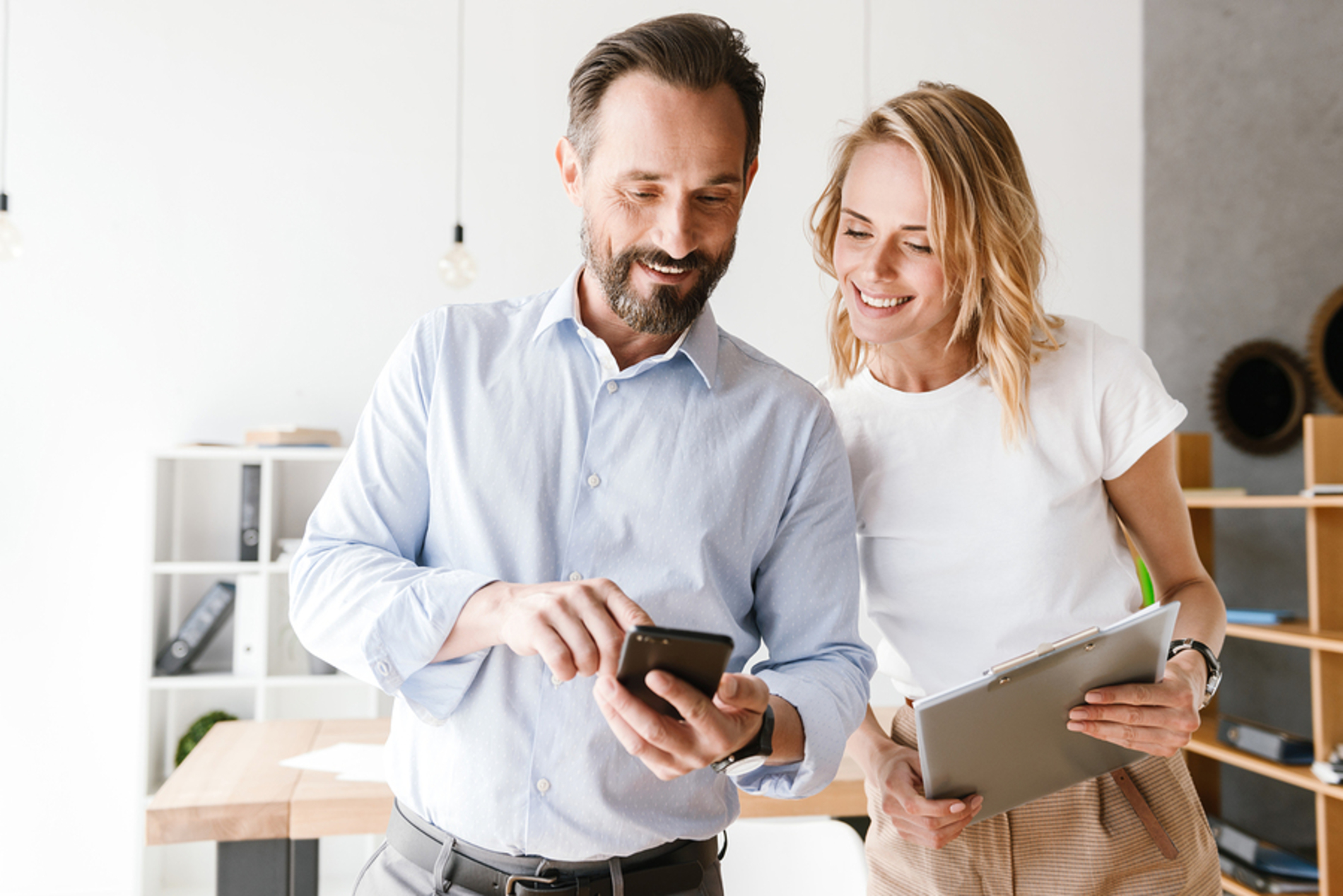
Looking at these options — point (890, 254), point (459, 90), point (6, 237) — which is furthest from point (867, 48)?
point (890, 254)

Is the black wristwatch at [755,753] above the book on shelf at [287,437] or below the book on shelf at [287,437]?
below

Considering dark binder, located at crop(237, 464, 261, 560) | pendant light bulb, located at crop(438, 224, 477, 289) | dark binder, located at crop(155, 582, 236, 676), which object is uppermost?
pendant light bulb, located at crop(438, 224, 477, 289)

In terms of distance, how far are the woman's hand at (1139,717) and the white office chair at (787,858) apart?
0.55 m

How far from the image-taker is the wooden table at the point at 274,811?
1786mm

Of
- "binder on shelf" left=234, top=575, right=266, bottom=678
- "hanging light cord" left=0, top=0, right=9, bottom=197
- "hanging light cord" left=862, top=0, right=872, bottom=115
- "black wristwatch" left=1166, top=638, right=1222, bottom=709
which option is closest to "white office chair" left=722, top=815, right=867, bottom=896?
"black wristwatch" left=1166, top=638, right=1222, bottom=709

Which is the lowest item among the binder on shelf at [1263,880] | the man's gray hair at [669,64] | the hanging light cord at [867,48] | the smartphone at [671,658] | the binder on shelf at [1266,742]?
the binder on shelf at [1263,880]

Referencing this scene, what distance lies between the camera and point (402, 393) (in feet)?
3.86

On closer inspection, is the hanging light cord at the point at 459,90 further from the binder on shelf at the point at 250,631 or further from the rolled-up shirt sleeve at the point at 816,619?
the rolled-up shirt sleeve at the point at 816,619

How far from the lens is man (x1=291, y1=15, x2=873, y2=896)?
106cm

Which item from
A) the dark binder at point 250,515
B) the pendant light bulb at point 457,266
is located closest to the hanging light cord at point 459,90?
the pendant light bulb at point 457,266

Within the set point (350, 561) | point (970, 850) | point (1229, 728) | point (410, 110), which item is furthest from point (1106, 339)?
point (410, 110)

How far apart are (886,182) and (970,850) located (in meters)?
0.90

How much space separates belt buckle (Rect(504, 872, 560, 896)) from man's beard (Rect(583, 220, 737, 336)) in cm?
63

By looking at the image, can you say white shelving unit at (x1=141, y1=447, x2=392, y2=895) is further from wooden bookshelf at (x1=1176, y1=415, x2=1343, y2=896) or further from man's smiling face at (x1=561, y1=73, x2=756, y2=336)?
wooden bookshelf at (x1=1176, y1=415, x2=1343, y2=896)
